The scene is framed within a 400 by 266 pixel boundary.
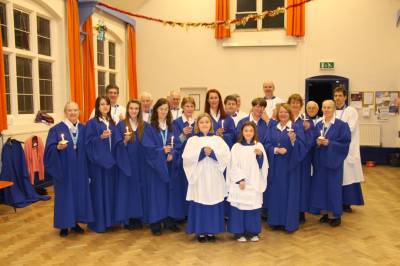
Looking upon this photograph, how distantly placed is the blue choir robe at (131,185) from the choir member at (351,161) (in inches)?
114

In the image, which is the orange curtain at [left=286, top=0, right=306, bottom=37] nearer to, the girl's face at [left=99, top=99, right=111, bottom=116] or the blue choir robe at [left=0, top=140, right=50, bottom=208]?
the girl's face at [left=99, top=99, right=111, bottom=116]

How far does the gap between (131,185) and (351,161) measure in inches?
127

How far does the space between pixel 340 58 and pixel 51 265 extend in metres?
9.29

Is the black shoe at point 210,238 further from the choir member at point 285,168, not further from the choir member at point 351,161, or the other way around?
the choir member at point 351,161

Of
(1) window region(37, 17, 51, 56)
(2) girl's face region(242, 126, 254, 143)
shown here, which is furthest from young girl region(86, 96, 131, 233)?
(1) window region(37, 17, 51, 56)

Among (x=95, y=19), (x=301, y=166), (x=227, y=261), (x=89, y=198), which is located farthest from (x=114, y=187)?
(x=95, y=19)

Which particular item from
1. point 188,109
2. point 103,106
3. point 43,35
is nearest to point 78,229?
point 103,106

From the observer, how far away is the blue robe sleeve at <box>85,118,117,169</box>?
15.6 ft

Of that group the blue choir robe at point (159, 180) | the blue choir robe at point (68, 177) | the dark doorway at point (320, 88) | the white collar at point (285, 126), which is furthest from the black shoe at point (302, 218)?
the dark doorway at point (320, 88)

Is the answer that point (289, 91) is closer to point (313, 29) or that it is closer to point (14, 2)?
point (313, 29)

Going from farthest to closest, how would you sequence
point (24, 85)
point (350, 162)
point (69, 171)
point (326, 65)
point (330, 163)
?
point (326, 65)
point (24, 85)
point (350, 162)
point (330, 163)
point (69, 171)

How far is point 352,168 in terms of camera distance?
5641mm

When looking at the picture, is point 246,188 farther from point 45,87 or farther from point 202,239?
point 45,87

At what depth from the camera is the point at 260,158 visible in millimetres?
4555
